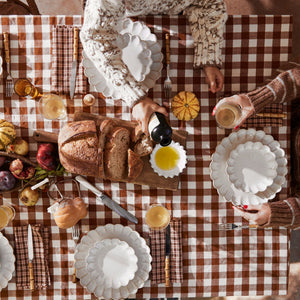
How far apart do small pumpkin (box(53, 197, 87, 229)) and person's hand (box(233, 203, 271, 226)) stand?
0.88 meters

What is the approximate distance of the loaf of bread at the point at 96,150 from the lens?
1.57 metres

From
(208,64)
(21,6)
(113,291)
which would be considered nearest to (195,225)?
(113,291)

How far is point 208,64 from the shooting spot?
1647 mm

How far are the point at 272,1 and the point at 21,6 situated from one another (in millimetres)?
2039

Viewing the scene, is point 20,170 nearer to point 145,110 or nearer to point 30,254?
point 30,254

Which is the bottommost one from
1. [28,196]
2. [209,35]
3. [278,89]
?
[28,196]

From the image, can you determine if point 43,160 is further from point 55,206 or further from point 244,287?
point 244,287

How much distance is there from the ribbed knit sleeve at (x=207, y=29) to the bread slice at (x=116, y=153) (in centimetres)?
56

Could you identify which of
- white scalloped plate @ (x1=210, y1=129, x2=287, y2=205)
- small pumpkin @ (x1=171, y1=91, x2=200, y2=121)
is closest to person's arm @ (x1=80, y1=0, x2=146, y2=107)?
small pumpkin @ (x1=171, y1=91, x2=200, y2=121)

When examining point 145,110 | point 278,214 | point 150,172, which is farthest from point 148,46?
point 278,214

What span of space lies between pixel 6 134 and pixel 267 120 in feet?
4.74

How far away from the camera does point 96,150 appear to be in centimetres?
157

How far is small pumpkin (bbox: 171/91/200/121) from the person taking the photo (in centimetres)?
174

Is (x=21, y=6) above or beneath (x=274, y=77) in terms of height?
above
